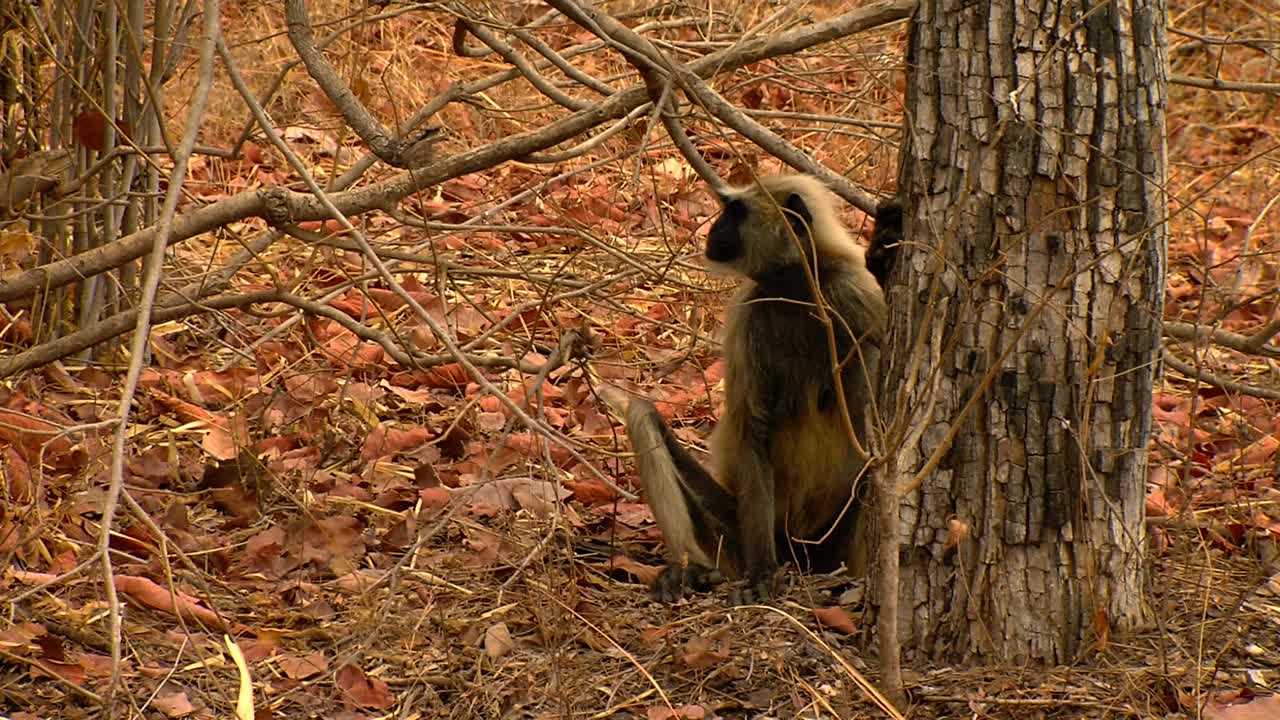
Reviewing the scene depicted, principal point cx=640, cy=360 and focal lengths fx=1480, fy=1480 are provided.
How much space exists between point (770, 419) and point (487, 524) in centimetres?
102

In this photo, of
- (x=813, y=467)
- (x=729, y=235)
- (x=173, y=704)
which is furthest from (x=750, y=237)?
(x=173, y=704)

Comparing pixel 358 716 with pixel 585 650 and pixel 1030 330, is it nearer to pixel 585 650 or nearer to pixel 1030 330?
pixel 585 650

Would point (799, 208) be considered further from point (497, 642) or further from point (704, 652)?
point (497, 642)

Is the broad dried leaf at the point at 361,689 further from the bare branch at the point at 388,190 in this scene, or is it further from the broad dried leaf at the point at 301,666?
the bare branch at the point at 388,190

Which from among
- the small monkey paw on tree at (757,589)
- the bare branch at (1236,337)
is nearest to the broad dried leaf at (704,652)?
the small monkey paw on tree at (757,589)

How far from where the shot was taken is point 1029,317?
3.43 m

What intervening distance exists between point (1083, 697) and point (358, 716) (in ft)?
5.88

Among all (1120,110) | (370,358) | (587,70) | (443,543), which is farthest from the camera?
(587,70)

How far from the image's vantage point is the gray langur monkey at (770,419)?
482cm

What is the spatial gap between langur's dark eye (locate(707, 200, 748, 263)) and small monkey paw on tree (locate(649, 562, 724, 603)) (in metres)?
1.02

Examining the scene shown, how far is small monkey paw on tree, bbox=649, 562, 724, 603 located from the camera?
4602 mm

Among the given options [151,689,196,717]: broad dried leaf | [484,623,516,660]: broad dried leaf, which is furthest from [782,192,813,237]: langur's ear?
[151,689,196,717]: broad dried leaf

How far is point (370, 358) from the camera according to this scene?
6.05 meters

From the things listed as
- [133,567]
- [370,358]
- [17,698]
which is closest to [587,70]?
[370,358]
